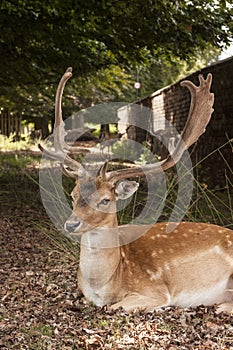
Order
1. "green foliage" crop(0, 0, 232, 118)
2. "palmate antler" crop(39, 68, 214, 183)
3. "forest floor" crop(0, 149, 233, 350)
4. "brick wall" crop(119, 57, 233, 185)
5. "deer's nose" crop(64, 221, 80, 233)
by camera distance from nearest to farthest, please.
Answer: "forest floor" crop(0, 149, 233, 350) < "deer's nose" crop(64, 221, 80, 233) < "palmate antler" crop(39, 68, 214, 183) < "green foliage" crop(0, 0, 232, 118) < "brick wall" crop(119, 57, 233, 185)

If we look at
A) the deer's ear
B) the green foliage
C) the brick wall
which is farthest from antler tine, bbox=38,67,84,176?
the green foliage

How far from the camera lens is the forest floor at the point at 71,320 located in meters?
2.99

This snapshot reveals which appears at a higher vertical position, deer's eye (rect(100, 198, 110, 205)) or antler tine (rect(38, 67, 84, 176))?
antler tine (rect(38, 67, 84, 176))

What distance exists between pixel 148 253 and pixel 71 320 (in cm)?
64

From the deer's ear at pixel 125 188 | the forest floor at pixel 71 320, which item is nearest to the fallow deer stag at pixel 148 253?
the deer's ear at pixel 125 188

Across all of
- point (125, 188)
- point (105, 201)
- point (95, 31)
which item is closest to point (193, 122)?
point (125, 188)

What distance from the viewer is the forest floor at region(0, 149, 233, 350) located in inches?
118

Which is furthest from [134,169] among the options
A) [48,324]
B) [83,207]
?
[48,324]

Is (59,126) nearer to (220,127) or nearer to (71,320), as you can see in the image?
(71,320)

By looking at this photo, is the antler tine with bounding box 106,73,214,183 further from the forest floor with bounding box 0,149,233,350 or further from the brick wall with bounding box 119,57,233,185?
the brick wall with bounding box 119,57,233,185

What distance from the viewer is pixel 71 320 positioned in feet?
10.9

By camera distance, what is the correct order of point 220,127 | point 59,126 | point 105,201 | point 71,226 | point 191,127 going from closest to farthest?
point 71,226 → point 105,201 → point 191,127 → point 59,126 → point 220,127

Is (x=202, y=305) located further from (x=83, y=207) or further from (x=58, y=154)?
(x=58, y=154)

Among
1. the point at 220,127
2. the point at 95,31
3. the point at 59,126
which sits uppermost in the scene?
the point at 95,31
